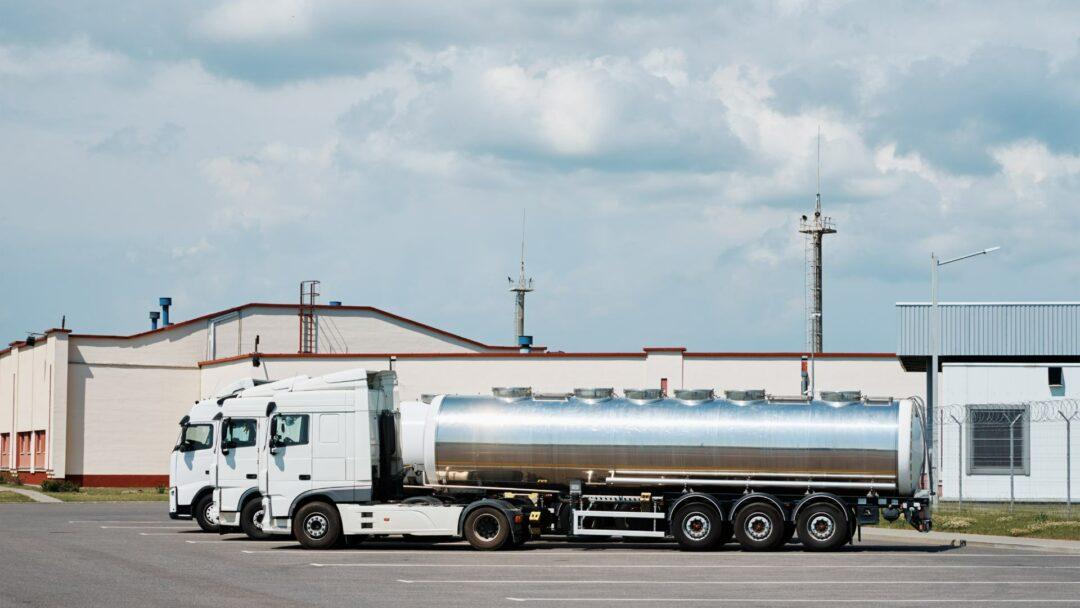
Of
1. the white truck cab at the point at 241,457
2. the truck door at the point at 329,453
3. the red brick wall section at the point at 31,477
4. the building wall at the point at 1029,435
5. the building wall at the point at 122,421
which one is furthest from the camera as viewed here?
the red brick wall section at the point at 31,477

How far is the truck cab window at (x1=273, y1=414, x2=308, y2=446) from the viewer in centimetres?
2736

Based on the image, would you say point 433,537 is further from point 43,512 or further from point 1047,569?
point 43,512

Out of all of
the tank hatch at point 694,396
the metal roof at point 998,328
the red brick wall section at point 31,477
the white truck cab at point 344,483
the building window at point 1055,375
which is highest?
the metal roof at point 998,328

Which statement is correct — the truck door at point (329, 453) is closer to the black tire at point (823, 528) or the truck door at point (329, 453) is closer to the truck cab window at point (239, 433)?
the truck cab window at point (239, 433)

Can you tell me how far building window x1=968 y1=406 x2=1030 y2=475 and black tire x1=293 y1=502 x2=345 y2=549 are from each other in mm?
20789

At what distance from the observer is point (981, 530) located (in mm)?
31688

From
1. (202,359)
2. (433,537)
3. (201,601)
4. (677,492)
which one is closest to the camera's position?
(201,601)

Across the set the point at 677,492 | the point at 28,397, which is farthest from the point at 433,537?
the point at 28,397

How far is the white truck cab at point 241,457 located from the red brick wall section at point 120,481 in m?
37.0

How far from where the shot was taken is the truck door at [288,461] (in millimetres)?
27094

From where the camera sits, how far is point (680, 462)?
88.1 ft

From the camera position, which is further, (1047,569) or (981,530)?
(981,530)

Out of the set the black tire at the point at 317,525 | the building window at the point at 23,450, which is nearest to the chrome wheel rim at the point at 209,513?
the black tire at the point at 317,525

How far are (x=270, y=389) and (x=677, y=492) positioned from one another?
8.32m
